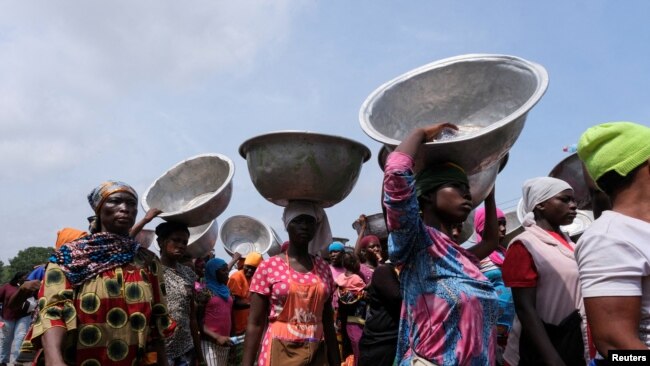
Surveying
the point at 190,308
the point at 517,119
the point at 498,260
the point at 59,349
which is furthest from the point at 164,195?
the point at 517,119

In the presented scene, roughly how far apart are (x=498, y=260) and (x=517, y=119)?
7.74 ft

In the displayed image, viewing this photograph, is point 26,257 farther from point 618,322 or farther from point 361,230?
point 618,322

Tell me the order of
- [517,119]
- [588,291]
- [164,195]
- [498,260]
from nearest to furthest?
1. [588,291]
2. [517,119]
3. [498,260]
4. [164,195]

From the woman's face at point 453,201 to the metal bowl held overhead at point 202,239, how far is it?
140 inches

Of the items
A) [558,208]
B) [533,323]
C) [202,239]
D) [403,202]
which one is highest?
[403,202]

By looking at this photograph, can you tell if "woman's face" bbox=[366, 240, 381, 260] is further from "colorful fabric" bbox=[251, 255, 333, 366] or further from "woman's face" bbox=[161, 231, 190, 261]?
"colorful fabric" bbox=[251, 255, 333, 366]

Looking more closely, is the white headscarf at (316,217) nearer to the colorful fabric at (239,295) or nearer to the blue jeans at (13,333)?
the colorful fabric at (239,295)

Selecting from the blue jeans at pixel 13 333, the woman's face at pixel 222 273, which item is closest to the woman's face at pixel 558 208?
the woman's face at pixel 222 273

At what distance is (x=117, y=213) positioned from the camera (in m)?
3.52

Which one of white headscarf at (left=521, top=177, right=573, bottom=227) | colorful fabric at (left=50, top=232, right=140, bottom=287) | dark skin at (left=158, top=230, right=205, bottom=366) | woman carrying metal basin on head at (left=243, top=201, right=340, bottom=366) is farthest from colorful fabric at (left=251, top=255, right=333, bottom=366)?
white headscarf at (left=521, top=177, right=573, bottom=227)

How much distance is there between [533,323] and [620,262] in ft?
5.05

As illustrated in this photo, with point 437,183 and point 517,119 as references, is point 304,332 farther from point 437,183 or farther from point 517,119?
point 517,119

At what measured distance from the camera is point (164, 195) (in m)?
5.24

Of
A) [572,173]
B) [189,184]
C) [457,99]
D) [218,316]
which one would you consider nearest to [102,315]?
[189,184]
